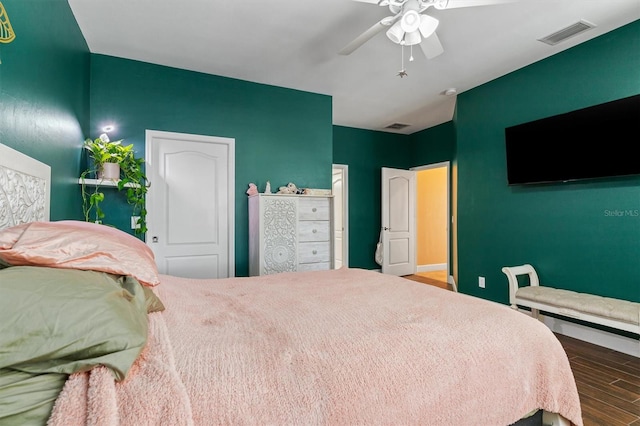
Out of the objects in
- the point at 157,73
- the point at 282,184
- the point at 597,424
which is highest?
the point at 157,73

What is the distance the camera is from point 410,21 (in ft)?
6.54

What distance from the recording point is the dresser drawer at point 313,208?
11.8 ft

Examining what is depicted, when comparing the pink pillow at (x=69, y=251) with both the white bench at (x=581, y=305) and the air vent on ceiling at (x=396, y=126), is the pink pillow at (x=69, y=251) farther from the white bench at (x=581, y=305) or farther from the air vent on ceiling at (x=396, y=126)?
the air vent on ceiling at (x=396, y=126)

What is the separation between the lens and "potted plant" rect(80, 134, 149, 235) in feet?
9.21

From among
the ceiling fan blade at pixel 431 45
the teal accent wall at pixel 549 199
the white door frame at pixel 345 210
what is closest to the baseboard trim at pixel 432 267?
the white door frame at pixel 345 210

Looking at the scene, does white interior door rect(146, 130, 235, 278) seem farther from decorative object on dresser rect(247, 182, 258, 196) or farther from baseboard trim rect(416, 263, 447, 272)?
baseboard trim rect(416, 263, 447, 272)

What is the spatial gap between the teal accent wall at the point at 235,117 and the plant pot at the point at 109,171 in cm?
47

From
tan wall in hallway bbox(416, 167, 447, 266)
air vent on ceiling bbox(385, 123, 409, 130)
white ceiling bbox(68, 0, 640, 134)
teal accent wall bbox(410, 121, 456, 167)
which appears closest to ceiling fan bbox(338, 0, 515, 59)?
white ceiling bbox(68, 0, 640, 134)

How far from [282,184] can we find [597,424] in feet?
11.0

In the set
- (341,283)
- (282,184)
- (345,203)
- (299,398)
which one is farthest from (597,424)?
(345,203)

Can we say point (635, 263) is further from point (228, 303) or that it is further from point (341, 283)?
point (228, 303)

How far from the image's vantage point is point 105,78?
322 centimetres

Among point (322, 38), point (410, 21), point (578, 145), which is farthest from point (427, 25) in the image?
point (578, 145)

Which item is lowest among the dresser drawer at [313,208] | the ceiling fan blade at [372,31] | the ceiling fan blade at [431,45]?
the dresser drawer at [313,208]
